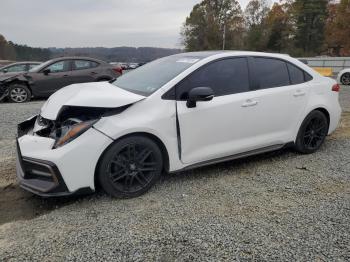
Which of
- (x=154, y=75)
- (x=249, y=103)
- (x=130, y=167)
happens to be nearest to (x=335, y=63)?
(x=249, y=103)

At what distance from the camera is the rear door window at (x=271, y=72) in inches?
168

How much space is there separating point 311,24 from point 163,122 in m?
52.9

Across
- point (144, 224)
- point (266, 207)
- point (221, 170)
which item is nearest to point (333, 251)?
point (266, 207)

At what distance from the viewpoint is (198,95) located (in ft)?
11.4

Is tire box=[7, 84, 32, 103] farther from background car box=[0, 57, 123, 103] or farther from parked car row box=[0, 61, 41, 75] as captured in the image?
parked car row box=[0, 61, 41, 75]

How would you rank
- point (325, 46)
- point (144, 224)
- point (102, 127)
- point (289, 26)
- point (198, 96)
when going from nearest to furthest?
point (144, 224), point (102, 127), point (198, 96), point (325, 46), point (289, 26)

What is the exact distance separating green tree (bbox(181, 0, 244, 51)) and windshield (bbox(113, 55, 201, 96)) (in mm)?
46815

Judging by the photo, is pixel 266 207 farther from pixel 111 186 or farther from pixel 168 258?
pixel 111 186

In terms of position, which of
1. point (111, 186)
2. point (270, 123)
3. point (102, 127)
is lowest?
point (111, 186)

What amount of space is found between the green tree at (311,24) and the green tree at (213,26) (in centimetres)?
909

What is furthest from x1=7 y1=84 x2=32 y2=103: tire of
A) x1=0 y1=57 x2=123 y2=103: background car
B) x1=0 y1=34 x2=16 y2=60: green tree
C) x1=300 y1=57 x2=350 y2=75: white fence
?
x1=0 y1=34 x2=16 y2=60: green tree

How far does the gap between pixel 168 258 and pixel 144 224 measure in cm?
53

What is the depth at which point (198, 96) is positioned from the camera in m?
3.48

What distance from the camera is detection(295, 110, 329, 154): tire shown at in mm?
4707
